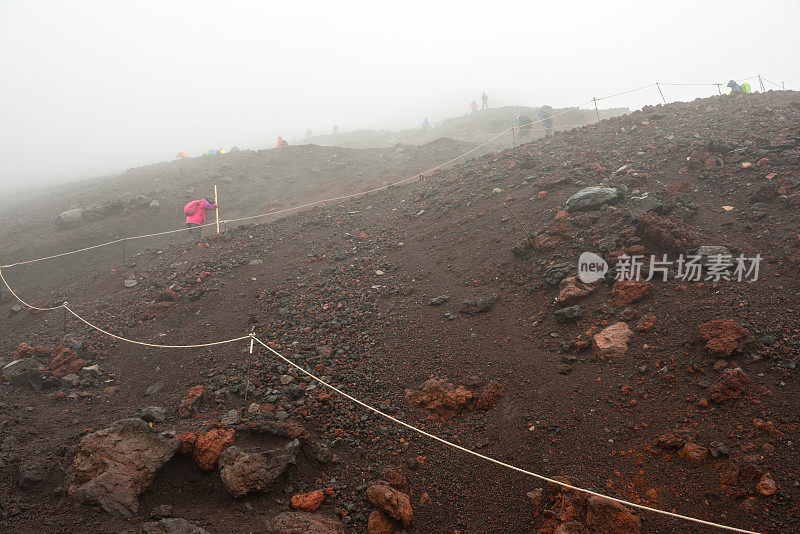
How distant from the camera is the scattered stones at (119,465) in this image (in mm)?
Answer: 3284

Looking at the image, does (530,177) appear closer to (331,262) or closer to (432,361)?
(331,262)

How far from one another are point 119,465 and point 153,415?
1.14m

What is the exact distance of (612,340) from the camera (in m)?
4.83

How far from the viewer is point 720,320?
438 centimetres

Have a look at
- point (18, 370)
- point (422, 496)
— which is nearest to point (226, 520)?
point (422, 496)

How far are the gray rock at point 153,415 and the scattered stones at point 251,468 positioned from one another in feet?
5.01

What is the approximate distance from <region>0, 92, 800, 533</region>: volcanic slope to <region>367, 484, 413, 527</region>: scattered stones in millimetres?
31

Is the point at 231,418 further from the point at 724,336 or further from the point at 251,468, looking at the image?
the point at 724,336

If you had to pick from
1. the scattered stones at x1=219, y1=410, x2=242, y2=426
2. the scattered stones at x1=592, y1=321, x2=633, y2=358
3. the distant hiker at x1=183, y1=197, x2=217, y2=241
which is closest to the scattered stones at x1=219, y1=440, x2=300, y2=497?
the scattered stones at x1=219, y1=410, x2=242, y2=426

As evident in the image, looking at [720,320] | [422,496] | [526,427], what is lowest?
[422,496]

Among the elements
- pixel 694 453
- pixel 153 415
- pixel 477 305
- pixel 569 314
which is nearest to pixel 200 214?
pixel 153 415

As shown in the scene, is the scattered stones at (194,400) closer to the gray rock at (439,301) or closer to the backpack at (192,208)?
the gray rock at (439,301)

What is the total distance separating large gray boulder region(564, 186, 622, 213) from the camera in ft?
25.0

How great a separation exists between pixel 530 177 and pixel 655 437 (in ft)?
25.8
